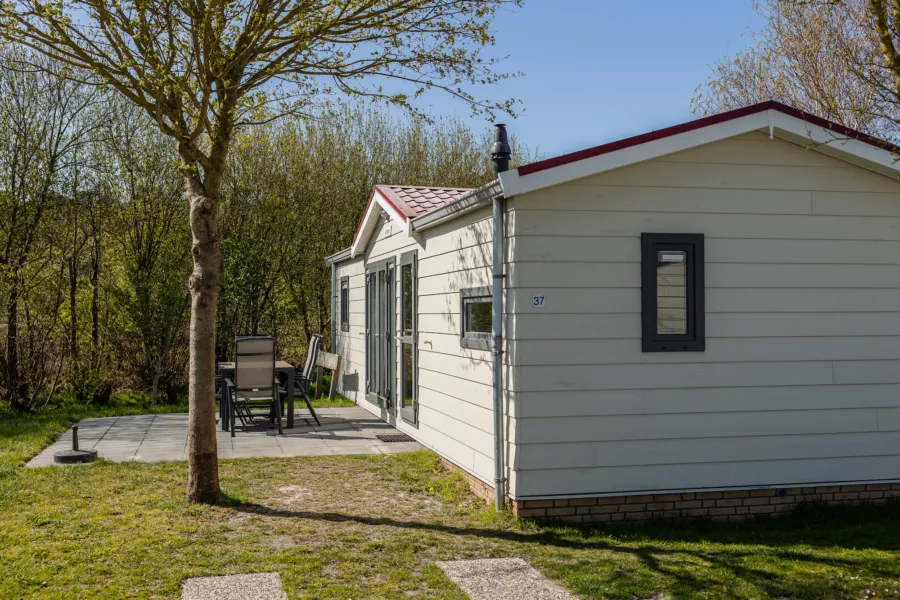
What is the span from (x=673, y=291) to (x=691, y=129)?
123cm

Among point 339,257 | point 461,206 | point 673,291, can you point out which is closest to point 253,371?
point 461,206

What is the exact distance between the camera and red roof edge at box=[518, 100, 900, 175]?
6.04 metres

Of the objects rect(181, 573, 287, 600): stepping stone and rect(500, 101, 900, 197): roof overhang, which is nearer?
rect(181, 573, 287, 600): stepping stone

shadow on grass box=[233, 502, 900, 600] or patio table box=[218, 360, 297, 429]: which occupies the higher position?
patio table box=[218, 360, 297, 429]

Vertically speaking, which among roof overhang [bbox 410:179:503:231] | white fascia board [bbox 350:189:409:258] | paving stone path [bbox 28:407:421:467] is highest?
white fascia board [bbox 350:189:409:258]

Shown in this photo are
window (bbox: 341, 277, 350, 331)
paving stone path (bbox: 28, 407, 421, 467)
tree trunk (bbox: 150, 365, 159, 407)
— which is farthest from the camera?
window (bbox: 341, 277, 350, 331)

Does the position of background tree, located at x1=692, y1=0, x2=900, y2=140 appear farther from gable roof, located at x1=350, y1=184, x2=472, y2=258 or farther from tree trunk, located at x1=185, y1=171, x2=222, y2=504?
tree trunk, located at x1=185, y1=171, x2=222, y2=504

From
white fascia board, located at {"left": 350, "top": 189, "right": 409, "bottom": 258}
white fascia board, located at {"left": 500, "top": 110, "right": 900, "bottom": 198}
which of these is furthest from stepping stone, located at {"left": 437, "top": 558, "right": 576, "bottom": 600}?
white fascia board, located at {"left": 350, "top": 189, "right": 409, "bottom": 258}

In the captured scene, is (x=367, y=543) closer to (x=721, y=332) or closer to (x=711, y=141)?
(x=721, y=332)

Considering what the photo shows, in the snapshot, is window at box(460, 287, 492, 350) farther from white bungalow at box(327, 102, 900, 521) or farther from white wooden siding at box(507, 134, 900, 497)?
white wooden siding at box(507, 134, 900, 497)

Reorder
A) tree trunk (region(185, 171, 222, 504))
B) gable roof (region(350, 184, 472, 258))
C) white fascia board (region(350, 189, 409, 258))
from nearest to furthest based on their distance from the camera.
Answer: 1. tree trunk (region(185, 171, 222, 504))
2. gable roof (region(350, 184, 472, 258))
3. white fascia board (region(350, 189, 409, 258))

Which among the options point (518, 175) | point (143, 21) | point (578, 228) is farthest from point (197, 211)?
point (578, 228)

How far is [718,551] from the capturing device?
5.51 m

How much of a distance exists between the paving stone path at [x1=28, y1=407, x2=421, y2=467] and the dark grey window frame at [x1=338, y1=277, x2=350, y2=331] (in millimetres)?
2720
